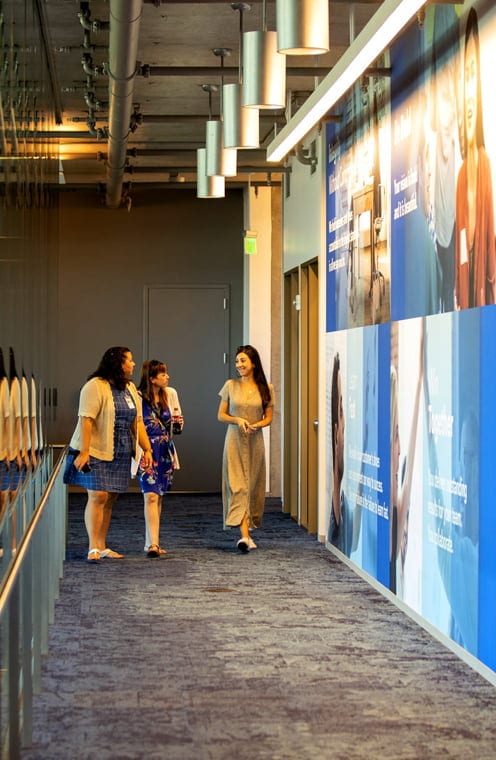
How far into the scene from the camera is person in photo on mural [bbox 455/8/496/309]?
18.7 ft

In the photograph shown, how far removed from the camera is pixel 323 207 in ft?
33.7

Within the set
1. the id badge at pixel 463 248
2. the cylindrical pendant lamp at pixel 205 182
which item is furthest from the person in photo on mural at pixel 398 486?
the cylindrical pendant lamp at pixel 205 182

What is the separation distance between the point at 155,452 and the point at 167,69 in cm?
287

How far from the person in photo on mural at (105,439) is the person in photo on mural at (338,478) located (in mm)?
1457

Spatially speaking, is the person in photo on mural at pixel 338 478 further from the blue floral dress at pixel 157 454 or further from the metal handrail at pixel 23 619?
the metal handrail at pixel 23 619

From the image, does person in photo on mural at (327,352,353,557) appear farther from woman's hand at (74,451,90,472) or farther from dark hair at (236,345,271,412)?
woman's hand at (74,451,90,472)

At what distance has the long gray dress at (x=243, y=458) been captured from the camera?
395 inches

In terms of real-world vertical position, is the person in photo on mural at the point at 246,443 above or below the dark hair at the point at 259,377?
below

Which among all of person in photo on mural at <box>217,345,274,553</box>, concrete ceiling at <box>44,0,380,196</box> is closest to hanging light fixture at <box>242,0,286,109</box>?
concrete ceiling at <box>44,0,380,196</box>

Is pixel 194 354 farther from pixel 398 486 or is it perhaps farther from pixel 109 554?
pixel 398 486

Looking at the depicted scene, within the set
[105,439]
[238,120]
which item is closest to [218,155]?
[238,120]

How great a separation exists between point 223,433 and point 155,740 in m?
10.6

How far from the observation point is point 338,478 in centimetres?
950

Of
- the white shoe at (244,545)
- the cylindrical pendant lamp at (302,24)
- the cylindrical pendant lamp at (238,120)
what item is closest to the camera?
the cylindrical pendant lamp at (302,24)
